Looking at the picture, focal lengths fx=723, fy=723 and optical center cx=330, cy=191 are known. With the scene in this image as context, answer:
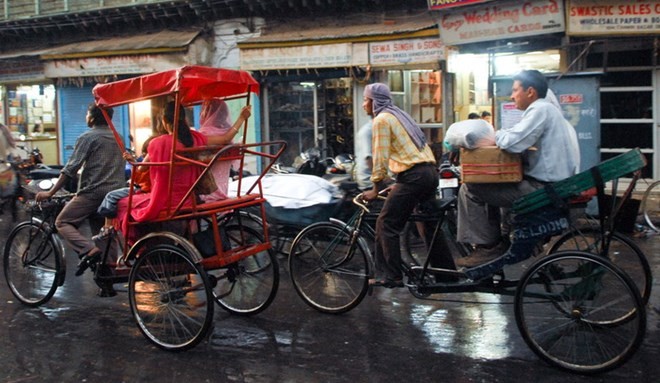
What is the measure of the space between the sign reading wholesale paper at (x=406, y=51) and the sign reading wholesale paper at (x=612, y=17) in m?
2.69

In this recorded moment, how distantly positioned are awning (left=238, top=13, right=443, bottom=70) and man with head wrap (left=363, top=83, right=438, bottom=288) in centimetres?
824

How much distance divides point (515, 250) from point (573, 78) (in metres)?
6.74

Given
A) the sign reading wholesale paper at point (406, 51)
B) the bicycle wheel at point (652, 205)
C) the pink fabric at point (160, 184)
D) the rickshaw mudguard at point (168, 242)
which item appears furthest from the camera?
the sign reading wholesale paper at point (406, 51)

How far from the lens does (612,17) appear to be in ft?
36.4

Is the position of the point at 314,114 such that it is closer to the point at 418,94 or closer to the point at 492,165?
the point at 418,94

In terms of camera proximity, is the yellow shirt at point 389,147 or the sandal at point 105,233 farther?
the sandal at point 105,233

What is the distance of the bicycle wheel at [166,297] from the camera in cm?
516

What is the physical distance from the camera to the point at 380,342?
207 inches

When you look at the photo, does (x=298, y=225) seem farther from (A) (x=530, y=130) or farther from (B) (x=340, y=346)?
(A) (x=530, y=130)

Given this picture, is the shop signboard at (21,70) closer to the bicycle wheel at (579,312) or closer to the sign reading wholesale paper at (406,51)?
the sign reading wholesale paper at (406,51)

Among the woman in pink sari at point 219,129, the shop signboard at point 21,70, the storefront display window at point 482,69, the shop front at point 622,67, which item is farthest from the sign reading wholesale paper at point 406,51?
the shop signboard at point 21,70

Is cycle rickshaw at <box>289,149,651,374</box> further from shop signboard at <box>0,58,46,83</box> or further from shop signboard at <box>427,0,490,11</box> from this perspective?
shop signboard at <box>0,58,46,83</box>

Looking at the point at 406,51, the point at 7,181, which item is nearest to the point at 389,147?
the point at 7,181

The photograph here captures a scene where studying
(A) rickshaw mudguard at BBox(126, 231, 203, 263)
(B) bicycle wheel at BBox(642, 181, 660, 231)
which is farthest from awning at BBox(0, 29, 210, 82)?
(A) rickshaw mudguard at BBox(126, 231, 203, 263)
